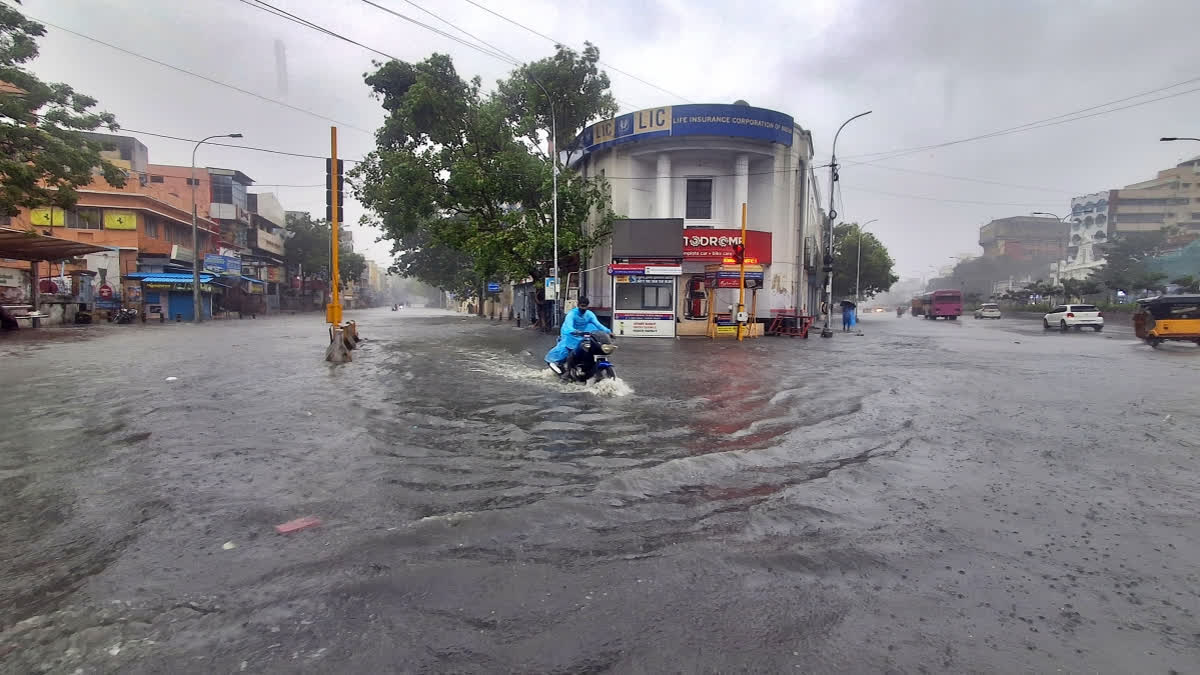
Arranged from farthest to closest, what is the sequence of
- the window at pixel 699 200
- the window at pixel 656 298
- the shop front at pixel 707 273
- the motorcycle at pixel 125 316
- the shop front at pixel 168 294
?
the shop front at pixel 168 294
the motorcycle at pixel 125 316
the window at pixel 699 200
the shop front at pixel 707 273
the window at pixel 656 298

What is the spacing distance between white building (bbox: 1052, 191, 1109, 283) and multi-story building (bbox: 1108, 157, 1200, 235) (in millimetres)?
2222

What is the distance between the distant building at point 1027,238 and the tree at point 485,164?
108 meters

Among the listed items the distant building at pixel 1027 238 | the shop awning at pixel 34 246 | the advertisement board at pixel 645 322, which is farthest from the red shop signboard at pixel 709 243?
the distant building at pixel 1027 238

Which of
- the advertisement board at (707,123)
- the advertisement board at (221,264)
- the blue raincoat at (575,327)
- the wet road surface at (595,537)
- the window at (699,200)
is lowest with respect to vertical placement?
the wet road surface at (595,537)

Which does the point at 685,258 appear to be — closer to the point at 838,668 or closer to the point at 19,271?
the point at 838,668

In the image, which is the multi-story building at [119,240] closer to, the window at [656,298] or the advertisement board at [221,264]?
the advertisement board at [221,264]

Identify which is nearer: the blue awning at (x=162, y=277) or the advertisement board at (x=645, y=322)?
the advertisement board at (x=645, y=322)

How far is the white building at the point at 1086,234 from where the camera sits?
82312mm

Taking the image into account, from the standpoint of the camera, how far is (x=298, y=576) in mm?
3104

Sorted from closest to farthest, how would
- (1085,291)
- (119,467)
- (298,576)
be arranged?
(298,576) → (119,467) → (1085,291)

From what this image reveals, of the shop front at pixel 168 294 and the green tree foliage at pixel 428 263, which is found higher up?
the green tree foliage at pixel 428 263

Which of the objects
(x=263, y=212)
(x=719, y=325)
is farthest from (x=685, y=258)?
(x=263, y=212)

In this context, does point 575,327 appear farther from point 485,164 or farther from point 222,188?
point 222,188

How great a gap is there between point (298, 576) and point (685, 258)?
79.0 feet
